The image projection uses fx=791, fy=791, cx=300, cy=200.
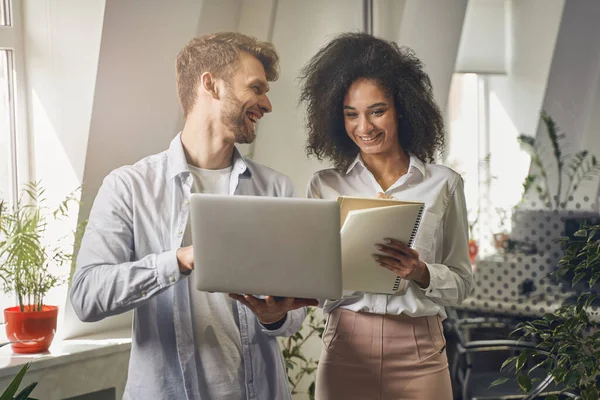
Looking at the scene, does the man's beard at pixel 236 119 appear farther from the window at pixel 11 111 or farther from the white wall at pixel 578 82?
the white wall at pixel 578 82

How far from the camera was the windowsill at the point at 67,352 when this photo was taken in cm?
281

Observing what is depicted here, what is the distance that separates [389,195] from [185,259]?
754 mm

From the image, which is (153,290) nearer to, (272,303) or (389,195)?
(272,303)

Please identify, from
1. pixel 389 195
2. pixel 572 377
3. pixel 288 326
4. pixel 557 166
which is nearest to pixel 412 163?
pixel 389 195

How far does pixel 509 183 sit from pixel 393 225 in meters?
1.63

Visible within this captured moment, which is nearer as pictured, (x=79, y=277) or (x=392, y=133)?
(x=79, y=277)

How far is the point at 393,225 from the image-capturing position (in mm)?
2021

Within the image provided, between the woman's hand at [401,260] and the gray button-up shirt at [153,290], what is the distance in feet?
0.94

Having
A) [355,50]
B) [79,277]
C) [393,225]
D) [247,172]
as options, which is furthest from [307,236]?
[355,50]

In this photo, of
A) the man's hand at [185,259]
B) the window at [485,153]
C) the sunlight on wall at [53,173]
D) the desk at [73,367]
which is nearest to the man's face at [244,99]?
the man's hand at [185,259]

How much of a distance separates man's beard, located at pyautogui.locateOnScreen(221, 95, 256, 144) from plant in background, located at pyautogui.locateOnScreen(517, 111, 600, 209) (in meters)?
1.61

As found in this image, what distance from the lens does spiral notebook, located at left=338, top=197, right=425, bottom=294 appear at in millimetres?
1977

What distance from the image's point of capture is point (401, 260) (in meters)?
2.16

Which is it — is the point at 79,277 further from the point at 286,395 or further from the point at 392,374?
the point at 392,374
